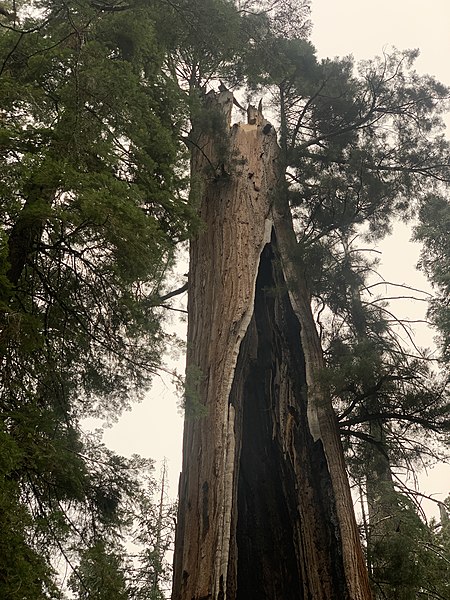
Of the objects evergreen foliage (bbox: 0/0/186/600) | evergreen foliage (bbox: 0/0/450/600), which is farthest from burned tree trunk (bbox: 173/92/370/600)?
evergreen foliage (bbox: 0/0/186/600)

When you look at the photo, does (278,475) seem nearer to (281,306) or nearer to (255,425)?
(255,425)

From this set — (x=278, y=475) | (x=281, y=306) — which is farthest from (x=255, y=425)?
(x=281, y=306)

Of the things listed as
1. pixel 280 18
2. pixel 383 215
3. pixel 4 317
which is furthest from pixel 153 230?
pixel 280 18

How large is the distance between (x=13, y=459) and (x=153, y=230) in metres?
1.85

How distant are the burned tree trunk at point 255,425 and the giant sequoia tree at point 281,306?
0.05 feet

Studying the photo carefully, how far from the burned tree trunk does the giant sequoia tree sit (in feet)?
0.05

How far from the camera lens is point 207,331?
5457 mm

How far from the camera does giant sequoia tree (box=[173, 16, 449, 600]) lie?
15.2 feet

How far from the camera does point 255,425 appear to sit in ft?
19.2

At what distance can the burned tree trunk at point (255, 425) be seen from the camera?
4500 mm

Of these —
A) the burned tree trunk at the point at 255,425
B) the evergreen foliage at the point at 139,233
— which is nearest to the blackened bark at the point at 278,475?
the burned tree trunk at the point at 255,425

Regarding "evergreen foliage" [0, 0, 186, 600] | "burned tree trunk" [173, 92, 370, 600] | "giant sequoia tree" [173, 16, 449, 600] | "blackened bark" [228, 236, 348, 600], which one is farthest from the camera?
"blackened bark" [228, 236, 348, 600]

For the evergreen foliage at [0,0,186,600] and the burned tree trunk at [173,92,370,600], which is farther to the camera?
the burned tree trunk at [173,92,370,600]

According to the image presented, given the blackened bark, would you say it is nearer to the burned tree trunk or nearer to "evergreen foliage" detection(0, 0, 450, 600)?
the burned tree trunk
